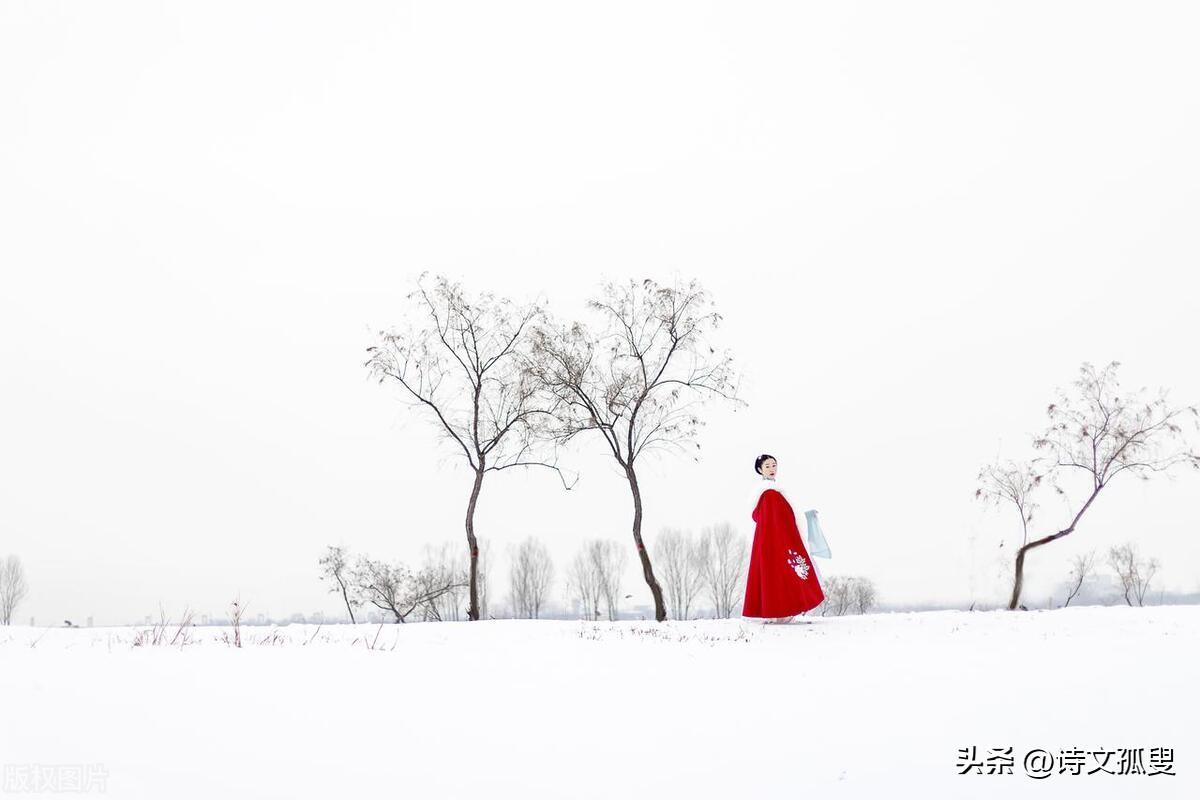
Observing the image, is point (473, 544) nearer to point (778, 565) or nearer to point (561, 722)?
point (778, 565)

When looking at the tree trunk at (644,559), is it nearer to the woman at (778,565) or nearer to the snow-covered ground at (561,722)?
the woman at (778,565)

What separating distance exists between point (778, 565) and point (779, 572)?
0.46ft

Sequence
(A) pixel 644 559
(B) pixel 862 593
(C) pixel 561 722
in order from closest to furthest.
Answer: (C) pixel 561 722 < (A) pixel 644 559 < (B) pixel 862 593

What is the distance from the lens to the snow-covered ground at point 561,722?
5.40 meters

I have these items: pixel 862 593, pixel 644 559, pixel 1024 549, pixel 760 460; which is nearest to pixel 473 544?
pixel 644 559

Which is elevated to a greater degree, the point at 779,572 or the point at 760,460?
the point at 760,460

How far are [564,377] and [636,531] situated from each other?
201 inches

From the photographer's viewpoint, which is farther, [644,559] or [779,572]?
[644,559]

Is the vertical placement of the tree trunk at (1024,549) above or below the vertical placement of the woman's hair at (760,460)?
below

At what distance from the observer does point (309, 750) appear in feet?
18.7

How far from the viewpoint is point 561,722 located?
710 cm

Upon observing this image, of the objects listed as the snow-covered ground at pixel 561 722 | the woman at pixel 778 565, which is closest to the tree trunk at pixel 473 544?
the woman at pixel 778 565

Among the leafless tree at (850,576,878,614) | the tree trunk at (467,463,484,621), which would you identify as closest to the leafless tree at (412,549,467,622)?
the tree trunk at (467,463,484,621)

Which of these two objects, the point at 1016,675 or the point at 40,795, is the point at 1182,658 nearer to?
the point at 1016,675
